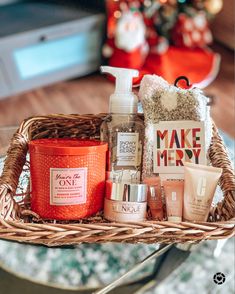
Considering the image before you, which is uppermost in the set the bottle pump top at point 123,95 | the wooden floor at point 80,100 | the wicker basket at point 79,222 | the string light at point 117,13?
the string light at point 117,13

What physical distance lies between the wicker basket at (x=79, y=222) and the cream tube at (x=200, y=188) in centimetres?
2

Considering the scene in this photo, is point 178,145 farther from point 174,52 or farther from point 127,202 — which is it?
point 174,52

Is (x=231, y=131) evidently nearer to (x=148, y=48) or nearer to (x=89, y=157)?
(x=148, y=48)

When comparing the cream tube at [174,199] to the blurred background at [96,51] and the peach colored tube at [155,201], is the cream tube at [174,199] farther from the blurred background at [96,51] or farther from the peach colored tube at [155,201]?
the blurred background at [96,51]

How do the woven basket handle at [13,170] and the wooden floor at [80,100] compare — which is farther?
the wooden floor at [80,100]

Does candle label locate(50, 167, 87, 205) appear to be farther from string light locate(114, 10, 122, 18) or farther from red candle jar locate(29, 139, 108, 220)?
string light locate(114, 10, 122, 18)

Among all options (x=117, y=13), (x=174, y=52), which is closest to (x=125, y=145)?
(x=117, y=13)

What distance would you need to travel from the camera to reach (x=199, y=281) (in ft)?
3.22

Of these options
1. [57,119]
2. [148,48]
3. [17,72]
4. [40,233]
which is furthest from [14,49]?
[40,233]

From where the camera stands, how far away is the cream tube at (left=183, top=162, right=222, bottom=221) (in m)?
0.65

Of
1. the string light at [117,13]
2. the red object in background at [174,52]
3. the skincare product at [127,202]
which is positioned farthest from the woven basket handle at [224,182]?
the string light at [117,13]

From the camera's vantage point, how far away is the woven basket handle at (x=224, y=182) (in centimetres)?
65

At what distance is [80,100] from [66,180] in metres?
1.11

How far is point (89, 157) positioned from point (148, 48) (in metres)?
1.32
